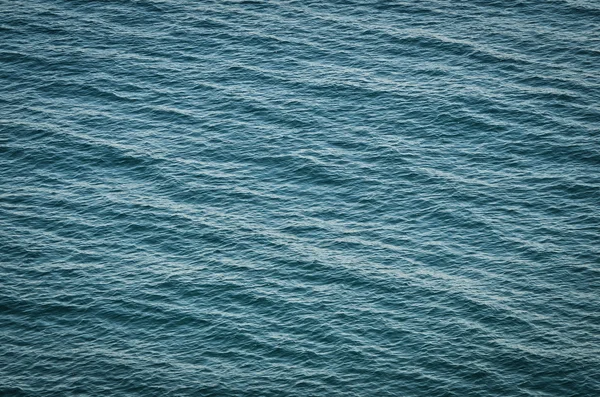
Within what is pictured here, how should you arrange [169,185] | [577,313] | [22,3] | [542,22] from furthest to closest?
[22,3] → [542,22] → [169,185] → [577,313]

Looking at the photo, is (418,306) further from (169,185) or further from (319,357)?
(169,185)

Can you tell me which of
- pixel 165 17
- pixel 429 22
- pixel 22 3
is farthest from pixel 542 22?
pixel 22 3

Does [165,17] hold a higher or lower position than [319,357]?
higher

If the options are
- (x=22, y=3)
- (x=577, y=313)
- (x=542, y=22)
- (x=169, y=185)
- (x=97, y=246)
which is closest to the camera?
(x=577, y=313)

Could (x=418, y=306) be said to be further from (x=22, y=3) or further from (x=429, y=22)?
(x=22, y=3)

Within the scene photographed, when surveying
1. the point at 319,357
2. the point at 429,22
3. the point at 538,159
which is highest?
the point at 429,22

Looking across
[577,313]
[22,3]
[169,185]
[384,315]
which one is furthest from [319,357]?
[22,3]

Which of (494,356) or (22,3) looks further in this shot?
(22,3)
